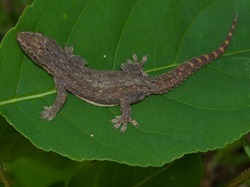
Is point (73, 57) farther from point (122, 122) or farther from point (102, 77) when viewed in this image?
point (122, 122)

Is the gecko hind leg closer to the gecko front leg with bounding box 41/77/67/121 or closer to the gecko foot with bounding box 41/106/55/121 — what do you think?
the gecko front leg with bounding box 41/77/67/121

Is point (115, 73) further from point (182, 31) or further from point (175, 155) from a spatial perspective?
point (175, 155)

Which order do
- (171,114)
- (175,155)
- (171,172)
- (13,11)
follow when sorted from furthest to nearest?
1. (13,11)
2. (171,172)
3. (171,114)
4. (175,155)

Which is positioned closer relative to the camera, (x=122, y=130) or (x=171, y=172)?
(x=122, y=130)

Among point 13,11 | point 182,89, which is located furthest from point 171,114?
point 13,11

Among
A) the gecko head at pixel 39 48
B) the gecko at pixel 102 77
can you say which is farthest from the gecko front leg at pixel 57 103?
the gecko head at pixel 39 48

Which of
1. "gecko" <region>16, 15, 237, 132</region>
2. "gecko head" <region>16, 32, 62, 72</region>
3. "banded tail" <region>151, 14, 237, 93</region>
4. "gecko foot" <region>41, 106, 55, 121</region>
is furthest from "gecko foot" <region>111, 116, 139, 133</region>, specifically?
"gecko head" <region>16, 32, 62, 72</region>
